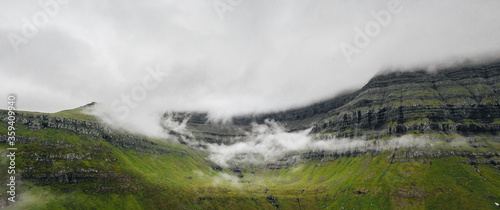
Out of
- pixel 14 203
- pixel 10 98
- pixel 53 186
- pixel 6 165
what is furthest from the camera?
pixel 53 186

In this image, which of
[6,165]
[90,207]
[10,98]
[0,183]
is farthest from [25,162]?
[10,98]

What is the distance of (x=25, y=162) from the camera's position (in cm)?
19762

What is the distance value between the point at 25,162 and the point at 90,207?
6320 centimetres

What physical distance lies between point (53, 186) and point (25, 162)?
29502mm

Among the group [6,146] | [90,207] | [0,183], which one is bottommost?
[90,207]

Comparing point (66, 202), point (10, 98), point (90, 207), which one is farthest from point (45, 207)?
point (10, 98)

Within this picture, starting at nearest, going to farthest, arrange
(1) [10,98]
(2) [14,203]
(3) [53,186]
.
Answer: (1) [10,98], (2) [14,203], (3) [53,186]

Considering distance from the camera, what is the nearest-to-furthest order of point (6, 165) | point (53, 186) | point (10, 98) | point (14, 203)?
1. point (10, 98)
2. point (14, 203)
3. point (6, 165)
4. point (53, 186)

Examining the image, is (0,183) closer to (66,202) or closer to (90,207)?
(66,202)

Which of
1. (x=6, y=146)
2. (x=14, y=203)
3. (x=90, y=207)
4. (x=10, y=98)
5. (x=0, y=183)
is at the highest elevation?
(x=10, y=98)

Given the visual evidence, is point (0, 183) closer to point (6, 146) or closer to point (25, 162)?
point (25, 162)

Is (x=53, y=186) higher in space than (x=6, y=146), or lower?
lower

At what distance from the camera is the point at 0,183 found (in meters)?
171

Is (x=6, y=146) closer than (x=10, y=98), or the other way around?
(x=10, y=98)
